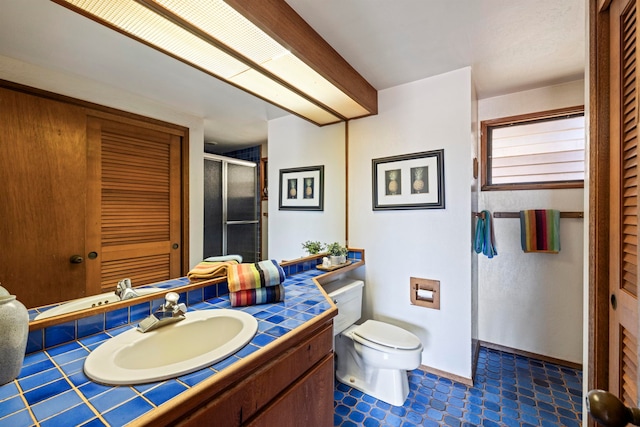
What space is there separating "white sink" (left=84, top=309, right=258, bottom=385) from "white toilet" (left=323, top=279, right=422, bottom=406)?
0.88 m

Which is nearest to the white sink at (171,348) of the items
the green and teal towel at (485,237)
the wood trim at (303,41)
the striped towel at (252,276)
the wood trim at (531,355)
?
the striped towel at (252,276)

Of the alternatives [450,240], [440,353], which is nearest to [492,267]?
[450,240]

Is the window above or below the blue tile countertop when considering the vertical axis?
above

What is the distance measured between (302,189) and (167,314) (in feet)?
3.92

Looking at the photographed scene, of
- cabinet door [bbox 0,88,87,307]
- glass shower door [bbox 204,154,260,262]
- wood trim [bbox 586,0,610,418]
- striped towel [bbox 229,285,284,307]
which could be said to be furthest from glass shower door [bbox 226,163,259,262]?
wood trim [bbox 586,0,610,418]

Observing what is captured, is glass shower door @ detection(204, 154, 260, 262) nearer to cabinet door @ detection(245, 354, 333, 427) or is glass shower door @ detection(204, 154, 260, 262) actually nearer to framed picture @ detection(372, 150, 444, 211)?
cabinet door @ detection(245, 354, 333, 427)

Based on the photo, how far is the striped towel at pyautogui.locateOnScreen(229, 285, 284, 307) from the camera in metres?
1.27

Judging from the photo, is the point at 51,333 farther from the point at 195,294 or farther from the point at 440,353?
the point at 440,353

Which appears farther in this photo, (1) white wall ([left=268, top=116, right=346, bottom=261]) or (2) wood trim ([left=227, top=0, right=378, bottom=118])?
(1) white wall ([left=268, top=116, right=346, bottom=261])

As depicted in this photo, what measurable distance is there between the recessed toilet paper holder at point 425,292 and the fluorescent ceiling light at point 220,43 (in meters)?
1.47

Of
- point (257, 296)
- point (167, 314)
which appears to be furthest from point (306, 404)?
point (167, 314)

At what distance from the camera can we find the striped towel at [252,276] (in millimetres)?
1270

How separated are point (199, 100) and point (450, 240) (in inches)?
71.2

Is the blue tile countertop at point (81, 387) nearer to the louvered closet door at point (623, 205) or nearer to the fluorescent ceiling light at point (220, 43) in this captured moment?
the louvered closet door at point (623, 205)
